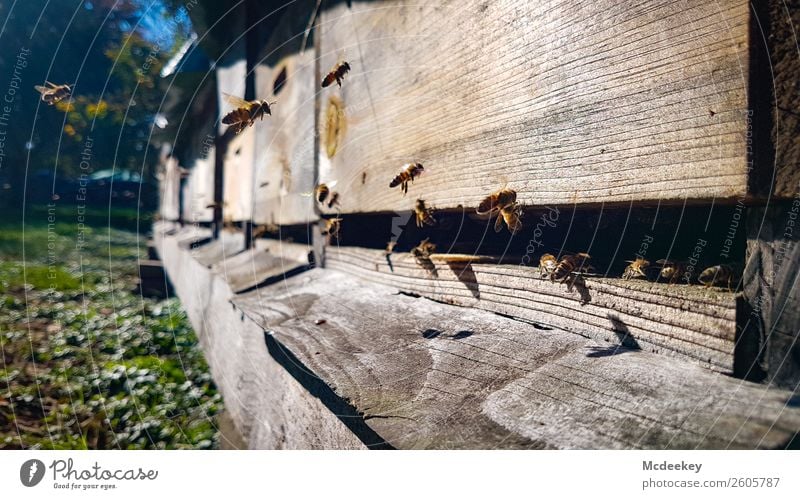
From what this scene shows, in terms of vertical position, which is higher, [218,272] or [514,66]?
[514,66]

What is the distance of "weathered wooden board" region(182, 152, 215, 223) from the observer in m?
4.21

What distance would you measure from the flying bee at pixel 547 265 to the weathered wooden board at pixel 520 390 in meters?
0.11

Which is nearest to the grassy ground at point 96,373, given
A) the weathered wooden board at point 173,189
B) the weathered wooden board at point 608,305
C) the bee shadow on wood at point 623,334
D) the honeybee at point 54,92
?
the honeybee at point 54,92

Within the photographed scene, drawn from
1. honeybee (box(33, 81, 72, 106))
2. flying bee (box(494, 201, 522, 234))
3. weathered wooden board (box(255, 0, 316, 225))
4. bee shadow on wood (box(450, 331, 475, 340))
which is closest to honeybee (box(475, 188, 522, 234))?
flying bee (box(494, 201, 522, 234))

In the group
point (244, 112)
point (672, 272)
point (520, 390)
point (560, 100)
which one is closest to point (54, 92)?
point (244, 112)

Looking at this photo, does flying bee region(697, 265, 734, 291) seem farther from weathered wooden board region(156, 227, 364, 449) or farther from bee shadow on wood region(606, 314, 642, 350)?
weathered wooden board region(156, 227, 364, 449)

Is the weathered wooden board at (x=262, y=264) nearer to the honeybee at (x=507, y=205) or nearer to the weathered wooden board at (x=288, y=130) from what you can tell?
the weathered wooden board at (x=288, y=130)

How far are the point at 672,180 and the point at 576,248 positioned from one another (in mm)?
330

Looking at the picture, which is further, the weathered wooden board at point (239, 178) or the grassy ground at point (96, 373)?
the weathered wooden board at point (239, 178)

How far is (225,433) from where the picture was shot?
2109 mm

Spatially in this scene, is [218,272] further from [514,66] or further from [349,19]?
[514,66]

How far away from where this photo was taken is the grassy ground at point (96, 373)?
247 centimetres
